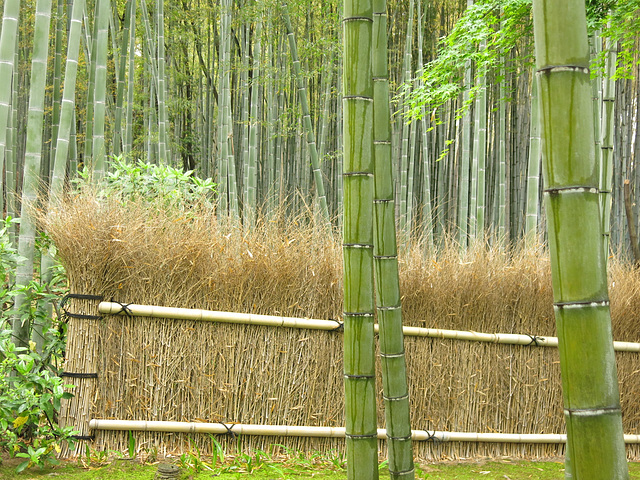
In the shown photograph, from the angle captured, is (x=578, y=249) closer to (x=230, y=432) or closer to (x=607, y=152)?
(x=607, y=152)

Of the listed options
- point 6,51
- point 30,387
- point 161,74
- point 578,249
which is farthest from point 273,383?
point 161,74

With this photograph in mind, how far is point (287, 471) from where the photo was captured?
2832 millimetres

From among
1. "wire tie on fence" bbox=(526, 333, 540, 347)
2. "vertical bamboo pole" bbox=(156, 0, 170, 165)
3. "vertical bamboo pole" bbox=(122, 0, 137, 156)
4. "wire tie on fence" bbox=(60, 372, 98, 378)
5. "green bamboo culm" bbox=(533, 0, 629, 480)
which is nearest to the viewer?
"green bamboo culm" bbox=(533, 0, 629, 480)

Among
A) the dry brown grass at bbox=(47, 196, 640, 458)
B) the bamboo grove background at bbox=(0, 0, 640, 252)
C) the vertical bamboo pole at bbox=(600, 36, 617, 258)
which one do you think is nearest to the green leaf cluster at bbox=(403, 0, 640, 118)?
the vertical bamboo pole at bbox=(600, 36, 617, 258)

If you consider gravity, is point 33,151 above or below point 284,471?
above

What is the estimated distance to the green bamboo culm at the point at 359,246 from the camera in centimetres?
144

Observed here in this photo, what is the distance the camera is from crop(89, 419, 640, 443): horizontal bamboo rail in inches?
110

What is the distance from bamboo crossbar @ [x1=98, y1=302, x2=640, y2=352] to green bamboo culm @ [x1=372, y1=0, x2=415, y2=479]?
3.96 feet

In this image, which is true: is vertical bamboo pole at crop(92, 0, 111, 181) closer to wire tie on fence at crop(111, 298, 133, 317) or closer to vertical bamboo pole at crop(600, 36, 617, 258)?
wire tie on fence at crop(111, 298, 133, 317)

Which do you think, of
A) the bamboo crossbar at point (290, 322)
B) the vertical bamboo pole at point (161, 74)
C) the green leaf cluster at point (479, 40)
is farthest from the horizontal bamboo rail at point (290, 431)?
the vertical bamboo pole at point (161, 74)

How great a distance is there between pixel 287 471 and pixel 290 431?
22cm

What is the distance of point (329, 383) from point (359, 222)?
6.02 feet

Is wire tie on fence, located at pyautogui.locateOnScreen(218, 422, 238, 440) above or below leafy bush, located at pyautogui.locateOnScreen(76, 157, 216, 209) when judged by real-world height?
below

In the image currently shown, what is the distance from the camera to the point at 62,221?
2.70 meters
